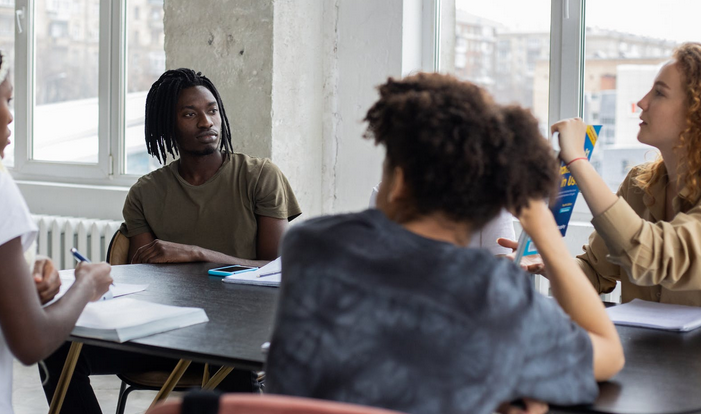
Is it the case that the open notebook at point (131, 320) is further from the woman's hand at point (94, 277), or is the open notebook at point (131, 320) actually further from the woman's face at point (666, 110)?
the woman's face at point (666, 110)

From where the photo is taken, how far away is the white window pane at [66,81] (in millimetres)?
4703

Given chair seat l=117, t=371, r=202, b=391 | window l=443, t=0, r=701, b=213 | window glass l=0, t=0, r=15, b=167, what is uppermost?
window glass l=0, t=0, r=15, b=167

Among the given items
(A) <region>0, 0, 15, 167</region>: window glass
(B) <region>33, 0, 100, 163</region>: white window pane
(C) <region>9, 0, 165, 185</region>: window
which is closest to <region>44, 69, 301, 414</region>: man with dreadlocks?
(C) <region>9, 0, 165, 185</region>: window

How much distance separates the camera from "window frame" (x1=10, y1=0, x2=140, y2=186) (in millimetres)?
4562

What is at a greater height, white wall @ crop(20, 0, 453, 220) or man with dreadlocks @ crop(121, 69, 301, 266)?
white wall @ crop(20, 0, 453, 220)

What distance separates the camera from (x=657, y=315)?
69.8 inches

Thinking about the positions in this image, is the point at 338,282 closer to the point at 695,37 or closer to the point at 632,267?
the point at 632,267

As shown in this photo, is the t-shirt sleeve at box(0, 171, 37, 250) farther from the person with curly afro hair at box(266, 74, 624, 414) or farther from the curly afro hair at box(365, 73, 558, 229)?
the curly afro hair at box(365, 73, 558, 229)

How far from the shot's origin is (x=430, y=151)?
104 centimetres

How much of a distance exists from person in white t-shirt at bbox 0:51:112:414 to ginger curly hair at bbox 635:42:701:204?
4.54 feet

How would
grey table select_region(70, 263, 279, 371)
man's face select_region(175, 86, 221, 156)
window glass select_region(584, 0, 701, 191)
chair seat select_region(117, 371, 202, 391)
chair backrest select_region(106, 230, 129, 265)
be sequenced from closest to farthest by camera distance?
grey table select_region(70, 263, 279, 371)
chair seat select_region(117, 371, 202, 391)
chair backrest select_region(106, 230, 129, 265)
man's face select_region(175, 86, 221, 156)
window glass select_region(584, 0, 701, 191)

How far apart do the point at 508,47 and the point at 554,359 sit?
274 centimetres

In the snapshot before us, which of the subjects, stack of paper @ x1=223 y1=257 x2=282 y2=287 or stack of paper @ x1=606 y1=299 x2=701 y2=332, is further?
stack of paper @ x1=223 y1=257 x2=282 y2=287

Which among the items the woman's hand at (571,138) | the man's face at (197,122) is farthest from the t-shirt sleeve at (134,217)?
the woman's hand at (571,138)
